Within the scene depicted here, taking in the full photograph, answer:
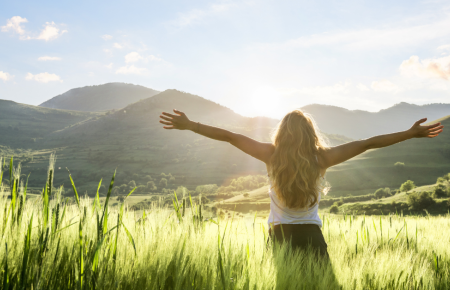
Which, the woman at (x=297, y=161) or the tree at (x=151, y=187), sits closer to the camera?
the woman at (x=297, y=161)

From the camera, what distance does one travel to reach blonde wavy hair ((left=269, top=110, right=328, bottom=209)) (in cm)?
325

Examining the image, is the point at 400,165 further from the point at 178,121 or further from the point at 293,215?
the point at 178,121

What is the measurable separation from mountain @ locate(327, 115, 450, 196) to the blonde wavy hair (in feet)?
357

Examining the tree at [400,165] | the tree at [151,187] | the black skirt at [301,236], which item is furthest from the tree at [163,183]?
the black skirt at [301,236]

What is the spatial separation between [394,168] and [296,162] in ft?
441

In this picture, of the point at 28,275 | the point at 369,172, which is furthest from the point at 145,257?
the point at 369,172

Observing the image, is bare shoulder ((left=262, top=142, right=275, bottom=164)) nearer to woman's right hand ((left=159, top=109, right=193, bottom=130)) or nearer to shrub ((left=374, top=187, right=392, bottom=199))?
woman's right hand ((left=159, top=109, right=193, bottom=130))

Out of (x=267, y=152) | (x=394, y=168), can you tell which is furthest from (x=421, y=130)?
(x=394, y=168)

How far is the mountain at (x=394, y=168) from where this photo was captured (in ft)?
352

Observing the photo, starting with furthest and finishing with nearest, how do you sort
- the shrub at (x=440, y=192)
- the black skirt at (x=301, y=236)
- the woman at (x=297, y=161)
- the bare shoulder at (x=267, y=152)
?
the shrub at (x=440, y=192) → the bare shoulder at (x=267, y=152) → the woman at (x=297, y=161) → the black skirt at (x=301, y=236)

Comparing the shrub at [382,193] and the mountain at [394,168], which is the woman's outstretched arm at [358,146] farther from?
the mountain at [394,168]

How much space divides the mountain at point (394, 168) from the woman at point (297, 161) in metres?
109

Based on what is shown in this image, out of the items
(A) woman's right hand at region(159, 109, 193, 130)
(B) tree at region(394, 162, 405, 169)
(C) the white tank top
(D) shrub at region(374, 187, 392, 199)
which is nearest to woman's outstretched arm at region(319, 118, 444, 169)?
(C) the white tank top

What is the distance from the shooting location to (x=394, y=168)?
11619 centimetres
